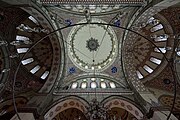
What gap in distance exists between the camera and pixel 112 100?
11.1 meters

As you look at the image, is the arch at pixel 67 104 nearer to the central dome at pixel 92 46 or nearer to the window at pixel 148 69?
the central dome at pixel 92 46

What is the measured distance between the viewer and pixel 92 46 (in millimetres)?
14062

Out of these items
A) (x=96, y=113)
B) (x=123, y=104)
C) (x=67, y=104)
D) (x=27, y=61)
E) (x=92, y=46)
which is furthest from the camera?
(x=92, y=46)

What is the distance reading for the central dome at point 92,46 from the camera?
13.0 metres

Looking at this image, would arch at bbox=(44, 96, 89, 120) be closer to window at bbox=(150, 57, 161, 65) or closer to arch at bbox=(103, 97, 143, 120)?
arch at bbox=(103, 97, 143, 120)

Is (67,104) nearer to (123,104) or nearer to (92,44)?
(123,104)

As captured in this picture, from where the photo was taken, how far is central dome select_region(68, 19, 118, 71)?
42.5 feet

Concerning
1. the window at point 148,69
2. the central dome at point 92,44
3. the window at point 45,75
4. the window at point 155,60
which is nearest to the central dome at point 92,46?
the central dome at point 92,44

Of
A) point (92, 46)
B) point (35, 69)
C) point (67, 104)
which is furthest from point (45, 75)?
point (92, 46)

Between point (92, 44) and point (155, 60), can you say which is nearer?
point (155, 60)

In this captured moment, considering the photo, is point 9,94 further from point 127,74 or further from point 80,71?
point 127,74

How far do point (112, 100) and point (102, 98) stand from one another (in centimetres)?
51

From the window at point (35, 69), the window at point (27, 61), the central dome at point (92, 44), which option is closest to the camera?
the window at point (27, 61)

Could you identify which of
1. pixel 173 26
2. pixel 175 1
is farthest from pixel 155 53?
pixel 175 1
